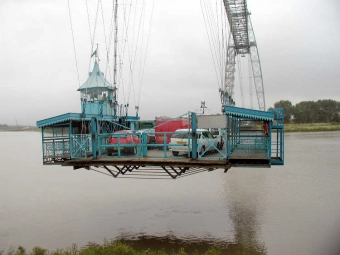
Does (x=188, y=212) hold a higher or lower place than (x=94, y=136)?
lower

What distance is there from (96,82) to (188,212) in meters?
11.9

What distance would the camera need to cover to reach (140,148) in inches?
456

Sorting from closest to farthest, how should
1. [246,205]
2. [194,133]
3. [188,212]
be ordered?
[194,133] → [188,212] → [246,205]

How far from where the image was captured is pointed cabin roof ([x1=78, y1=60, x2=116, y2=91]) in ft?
73.4

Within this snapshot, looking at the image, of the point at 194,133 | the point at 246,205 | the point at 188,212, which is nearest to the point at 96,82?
the point at 188,212

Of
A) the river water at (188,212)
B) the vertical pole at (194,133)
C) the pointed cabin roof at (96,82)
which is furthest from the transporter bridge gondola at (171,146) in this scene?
the river water at (188,212)

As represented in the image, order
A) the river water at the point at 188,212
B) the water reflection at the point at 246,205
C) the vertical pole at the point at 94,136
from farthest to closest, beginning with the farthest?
the river water at the point at 188,212, the water reflection at the point at 246,205, the vertical pole at the point at 94,136

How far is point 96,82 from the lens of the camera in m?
22.5

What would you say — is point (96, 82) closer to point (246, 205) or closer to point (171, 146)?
point (171, 146)

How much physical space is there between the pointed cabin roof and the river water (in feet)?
28.7

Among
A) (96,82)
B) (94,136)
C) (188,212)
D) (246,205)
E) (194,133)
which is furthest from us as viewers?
(96,82)

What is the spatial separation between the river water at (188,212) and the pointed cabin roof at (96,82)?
8.75 metres

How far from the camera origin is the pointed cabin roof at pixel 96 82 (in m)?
22.4

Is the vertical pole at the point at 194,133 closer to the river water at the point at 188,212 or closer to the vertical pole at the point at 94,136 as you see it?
the vertical pole at the point at 94,136
